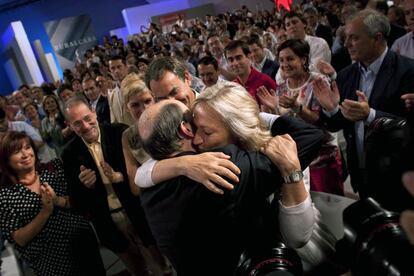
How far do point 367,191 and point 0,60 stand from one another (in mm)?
15861

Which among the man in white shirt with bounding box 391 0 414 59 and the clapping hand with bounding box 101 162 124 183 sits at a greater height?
the man in white shirt with bounding box 391 0 414 59

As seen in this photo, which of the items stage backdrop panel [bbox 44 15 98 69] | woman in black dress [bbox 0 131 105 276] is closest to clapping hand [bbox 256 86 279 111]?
woman in black dress [bbox 0 131 105 276]

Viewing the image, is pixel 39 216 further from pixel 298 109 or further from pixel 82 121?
pixel 298 109

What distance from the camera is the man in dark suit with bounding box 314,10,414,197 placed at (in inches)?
69.1

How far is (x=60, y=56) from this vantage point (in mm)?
13516

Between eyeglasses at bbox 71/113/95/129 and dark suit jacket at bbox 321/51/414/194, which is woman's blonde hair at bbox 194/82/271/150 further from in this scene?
eyeglasses at bbox 71/113/95/129

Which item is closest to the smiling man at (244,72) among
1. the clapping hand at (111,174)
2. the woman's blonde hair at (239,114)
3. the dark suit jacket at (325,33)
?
the clapping hand at (111,174)

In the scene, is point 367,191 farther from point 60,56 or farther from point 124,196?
point 60,56

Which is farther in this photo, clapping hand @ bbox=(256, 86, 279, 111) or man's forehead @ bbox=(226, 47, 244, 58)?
man's forehead @ bbox=(226, 47, 244, 58)

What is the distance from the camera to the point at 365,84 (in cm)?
195

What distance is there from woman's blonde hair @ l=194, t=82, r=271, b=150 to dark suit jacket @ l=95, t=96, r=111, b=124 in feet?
8.73

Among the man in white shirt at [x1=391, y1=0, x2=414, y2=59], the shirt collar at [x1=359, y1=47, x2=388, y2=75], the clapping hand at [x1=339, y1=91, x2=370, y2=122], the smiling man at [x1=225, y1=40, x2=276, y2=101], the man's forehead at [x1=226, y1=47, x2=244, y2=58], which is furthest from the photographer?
the man's forehead at [x1=226, y1=47, x2=244, y2=58]

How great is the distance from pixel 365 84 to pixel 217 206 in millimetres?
1391

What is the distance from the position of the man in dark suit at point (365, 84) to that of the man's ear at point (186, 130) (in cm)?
89
